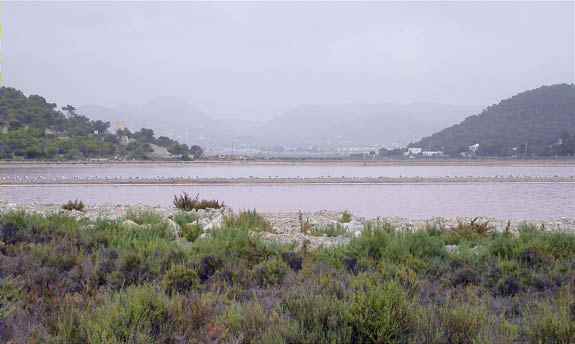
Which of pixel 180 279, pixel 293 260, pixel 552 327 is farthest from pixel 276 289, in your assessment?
pixel 552 327

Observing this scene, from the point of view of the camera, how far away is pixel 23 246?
19.8 feet

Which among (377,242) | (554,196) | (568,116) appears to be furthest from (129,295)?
(568,116)

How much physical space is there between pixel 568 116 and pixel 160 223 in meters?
66.6

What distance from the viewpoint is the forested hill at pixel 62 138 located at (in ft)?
138

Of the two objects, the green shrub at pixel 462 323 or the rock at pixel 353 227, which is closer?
the green shrub at pixel 462 323

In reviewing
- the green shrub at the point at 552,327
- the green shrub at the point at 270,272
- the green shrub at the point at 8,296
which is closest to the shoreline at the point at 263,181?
the green shrub at the point at 270,272

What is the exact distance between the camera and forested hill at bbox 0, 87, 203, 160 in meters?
42.1

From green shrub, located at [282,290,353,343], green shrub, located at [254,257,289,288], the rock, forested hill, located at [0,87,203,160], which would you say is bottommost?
the rock

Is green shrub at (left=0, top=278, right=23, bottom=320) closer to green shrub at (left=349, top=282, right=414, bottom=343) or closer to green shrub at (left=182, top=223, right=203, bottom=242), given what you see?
green shrub at (left=349, top=282, right=414, bottom=343)

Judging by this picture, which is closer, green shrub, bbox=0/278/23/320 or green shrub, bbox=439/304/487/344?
green shrub, bbox=439/304/487/344

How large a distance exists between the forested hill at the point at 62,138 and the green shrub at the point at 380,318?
42.7 metres

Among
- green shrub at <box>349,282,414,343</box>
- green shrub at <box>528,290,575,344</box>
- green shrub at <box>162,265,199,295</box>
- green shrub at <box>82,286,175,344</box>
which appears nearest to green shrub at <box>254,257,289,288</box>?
green shrub at <box>162,265,199,295</box>

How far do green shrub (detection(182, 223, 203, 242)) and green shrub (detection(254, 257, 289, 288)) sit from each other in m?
3.13

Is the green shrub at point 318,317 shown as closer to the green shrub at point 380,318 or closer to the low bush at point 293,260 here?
the green shrub at point 380,318
